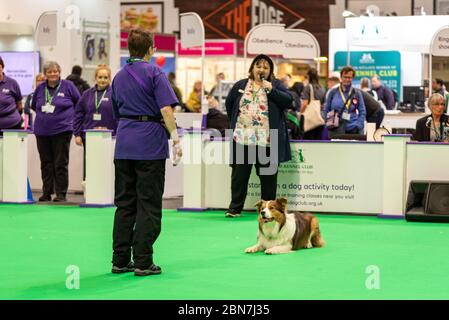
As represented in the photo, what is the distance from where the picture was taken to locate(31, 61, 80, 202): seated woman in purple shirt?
1190 centimetres

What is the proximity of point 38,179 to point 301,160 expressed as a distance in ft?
14.2

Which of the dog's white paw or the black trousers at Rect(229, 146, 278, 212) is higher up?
the black trousers at Rect(229, 146, 278, 212)

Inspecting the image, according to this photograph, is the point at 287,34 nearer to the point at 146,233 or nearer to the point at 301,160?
the point at 301,160

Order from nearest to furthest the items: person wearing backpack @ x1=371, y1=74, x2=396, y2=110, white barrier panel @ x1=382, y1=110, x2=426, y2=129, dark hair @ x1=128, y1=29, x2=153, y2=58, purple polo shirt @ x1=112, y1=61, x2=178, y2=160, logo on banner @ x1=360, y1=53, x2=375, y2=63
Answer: purple polo shirt @ x1=112, y1=61, x2=178, y2=160 < dark hair @ x1=128, y1=29, x2=153, y2=58 < white barrier panel @ x1=382, y1=110, x2=426, y2=129 < person wearing backpack @ x1=371, y1=74, x2=396, y2=110 < logo on banner @ x1=360, y1=53, x2=375, y2=63

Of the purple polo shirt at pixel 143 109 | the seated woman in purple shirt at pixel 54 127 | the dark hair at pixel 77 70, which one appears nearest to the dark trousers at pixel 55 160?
the seated woman in purple shirt at pixel 54 127

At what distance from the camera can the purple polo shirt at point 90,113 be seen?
1159 centimetres

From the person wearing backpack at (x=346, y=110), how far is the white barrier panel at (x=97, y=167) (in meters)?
2.75

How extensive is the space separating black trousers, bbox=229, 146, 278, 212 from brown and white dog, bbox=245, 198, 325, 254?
2422mm

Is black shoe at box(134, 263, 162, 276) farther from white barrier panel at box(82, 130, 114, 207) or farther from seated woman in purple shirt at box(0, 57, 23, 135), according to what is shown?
seated woman in purple shirt at box(0, 57, 23, 135)

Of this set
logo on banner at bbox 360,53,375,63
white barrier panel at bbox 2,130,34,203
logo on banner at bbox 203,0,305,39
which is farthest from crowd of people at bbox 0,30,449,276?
logo on banner at bbox 203,0,305,39

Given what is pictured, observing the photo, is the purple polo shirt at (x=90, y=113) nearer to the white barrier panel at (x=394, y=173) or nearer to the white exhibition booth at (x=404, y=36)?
the white barrier panel at (x=394, y=173)

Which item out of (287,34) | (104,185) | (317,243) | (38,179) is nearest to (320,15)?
(287,34)

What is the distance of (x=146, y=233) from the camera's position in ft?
21.4

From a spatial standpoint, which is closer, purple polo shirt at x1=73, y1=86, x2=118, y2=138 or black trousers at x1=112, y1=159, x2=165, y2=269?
black trousers at x1=112, y1=159, x2=165, y2=269
